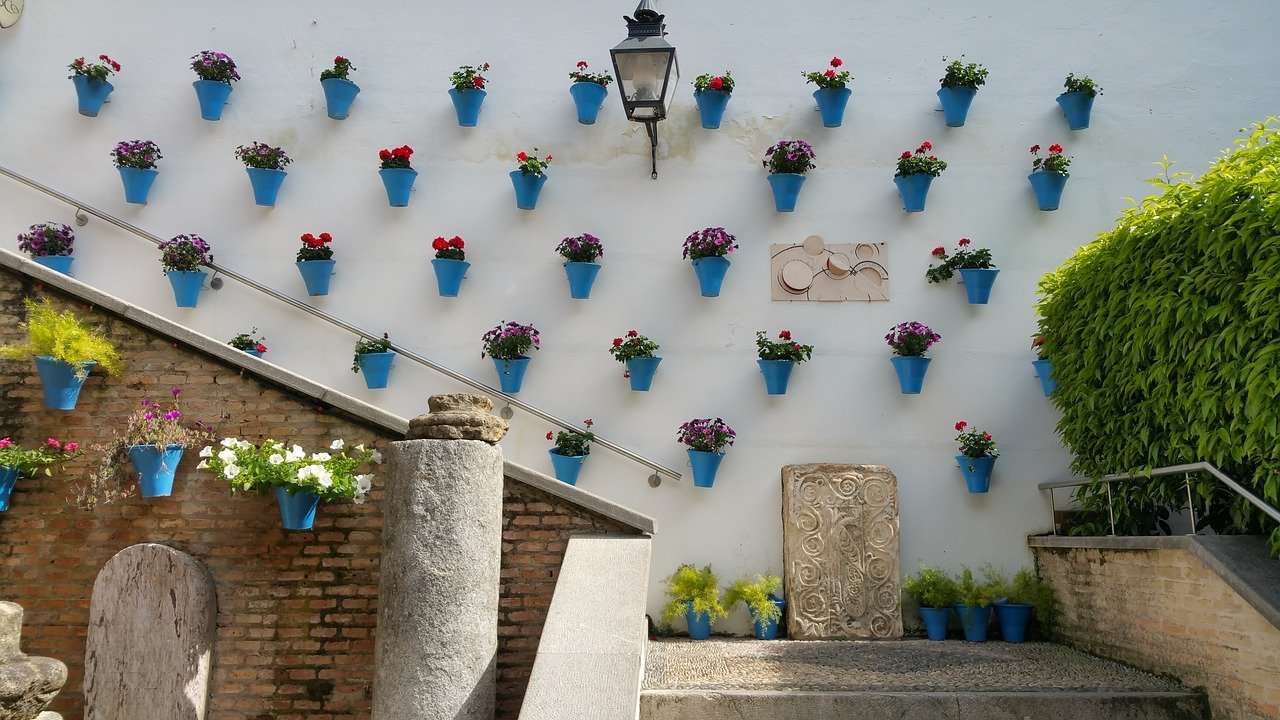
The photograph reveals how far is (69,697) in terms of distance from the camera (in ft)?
16.8

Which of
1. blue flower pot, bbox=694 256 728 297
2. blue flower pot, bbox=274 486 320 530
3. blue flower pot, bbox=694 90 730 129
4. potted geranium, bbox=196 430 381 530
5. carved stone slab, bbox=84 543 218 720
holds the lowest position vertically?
carved stone slab, bbox=84 543 218 720

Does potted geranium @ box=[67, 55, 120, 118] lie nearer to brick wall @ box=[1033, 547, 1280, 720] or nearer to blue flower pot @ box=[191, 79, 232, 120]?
blue flower pot @ box=[191, 79, 232, 120]

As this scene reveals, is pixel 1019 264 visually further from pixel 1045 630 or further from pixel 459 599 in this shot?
pixel 459 599

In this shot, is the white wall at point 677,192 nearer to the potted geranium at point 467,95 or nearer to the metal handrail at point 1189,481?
the potted geranium at point 467,95

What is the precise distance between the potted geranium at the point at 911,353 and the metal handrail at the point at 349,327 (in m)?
1.85

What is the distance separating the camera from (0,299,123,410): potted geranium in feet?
17.3

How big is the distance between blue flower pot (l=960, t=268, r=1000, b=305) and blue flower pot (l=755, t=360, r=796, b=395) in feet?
4.94

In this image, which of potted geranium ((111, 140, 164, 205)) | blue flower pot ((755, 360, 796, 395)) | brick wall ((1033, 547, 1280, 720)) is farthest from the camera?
potted geranium ((111, 140, 164, 205))

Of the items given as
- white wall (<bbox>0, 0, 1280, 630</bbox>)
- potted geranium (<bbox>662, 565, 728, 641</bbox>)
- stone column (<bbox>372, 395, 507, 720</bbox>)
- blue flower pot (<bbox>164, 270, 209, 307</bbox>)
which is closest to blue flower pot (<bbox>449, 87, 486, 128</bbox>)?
white wall (<bbox>0, 0, 1280, 630</bbox>)

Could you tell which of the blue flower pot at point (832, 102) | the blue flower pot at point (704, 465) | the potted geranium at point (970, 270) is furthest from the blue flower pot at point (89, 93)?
the potted geranium at point (970, 270)

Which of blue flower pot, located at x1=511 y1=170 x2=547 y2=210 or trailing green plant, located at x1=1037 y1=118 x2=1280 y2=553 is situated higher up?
blue flower pot, located at x1=511 y1=170 x2=547 y2=210

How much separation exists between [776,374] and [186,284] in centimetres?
452

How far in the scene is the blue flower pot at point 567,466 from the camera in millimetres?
6527

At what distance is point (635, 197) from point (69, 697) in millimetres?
5023
